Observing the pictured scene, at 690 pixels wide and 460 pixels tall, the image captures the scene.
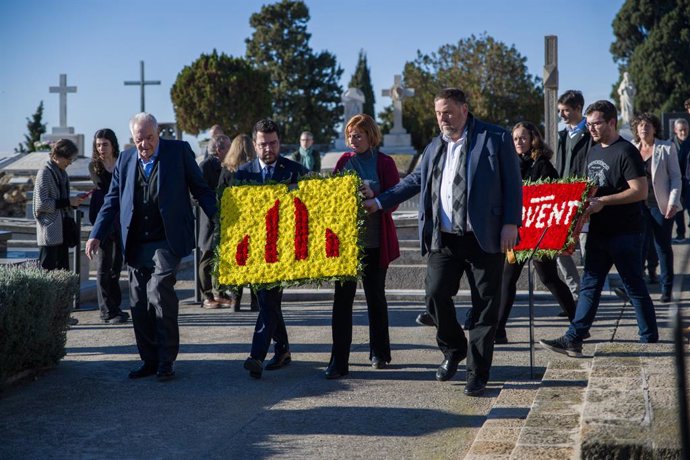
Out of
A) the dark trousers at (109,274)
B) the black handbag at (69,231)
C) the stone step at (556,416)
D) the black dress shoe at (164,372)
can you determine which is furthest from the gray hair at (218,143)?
the stone step at (556,416)

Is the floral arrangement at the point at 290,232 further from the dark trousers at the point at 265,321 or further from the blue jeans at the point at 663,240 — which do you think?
the blue jeans at the point at 663,240

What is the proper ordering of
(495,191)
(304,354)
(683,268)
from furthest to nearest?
(304,354), (495,191), (683,268)

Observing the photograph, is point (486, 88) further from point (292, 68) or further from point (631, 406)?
point (631, 406)

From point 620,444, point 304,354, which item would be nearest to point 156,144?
point 304,354

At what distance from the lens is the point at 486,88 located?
60.9 m

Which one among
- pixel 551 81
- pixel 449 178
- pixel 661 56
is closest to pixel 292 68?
pixel 661 56

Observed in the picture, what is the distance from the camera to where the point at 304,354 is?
8047mm

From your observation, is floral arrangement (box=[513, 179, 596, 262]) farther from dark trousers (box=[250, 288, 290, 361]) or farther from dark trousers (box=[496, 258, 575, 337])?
dark trousers (box=[250, 288, 290, 361])

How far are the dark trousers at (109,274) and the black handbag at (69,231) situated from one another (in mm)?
311

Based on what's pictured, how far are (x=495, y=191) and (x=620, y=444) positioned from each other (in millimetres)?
2581

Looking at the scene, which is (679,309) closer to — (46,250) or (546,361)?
(546,361)

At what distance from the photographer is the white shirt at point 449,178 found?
246 inches

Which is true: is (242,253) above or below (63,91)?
below

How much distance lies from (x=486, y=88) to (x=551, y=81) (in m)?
47.4
